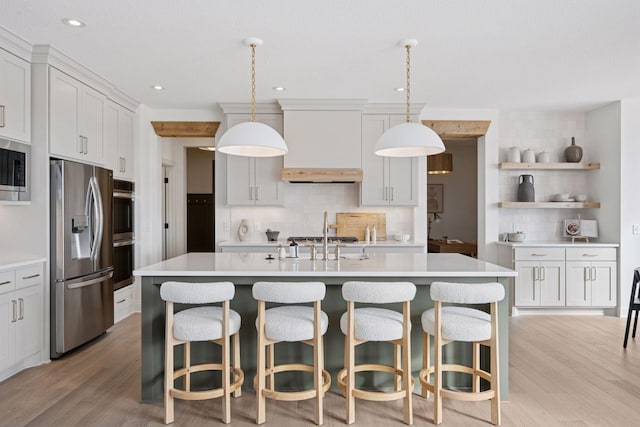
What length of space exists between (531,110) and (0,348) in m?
5.99

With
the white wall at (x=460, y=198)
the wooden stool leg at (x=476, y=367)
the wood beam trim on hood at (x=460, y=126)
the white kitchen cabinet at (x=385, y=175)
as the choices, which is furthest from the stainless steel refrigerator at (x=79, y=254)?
the white wall at (x=460, y=198)

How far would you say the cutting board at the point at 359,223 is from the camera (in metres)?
5.55

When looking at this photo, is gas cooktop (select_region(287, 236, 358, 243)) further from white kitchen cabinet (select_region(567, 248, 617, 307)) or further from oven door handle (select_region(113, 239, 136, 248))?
white kitchen cabinet (select_region(567, 248, 617, 307))

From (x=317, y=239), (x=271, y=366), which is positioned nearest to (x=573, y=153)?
(x=317, y=239)

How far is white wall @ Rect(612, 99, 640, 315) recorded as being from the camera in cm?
499

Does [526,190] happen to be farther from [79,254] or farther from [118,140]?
[79,254]

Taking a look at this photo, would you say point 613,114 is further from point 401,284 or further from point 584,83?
point 401,284

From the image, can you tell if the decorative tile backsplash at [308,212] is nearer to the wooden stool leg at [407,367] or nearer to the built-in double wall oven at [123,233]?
the built-in double wall oven at [123,233]

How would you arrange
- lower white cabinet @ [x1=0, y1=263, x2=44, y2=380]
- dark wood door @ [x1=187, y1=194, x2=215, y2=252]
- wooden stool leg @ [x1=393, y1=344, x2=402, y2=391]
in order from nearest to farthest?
1. wooden stool leg @ [x1=393, y1=344, x2=402, y2=391]
2. lower white cabinet @ [x1=0, y1=263, x2=44, y2=380]
3. dark wood door @ [x1=187, y1=194, x2=215, y2=252]

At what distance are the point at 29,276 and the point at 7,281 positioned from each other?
0.24 m

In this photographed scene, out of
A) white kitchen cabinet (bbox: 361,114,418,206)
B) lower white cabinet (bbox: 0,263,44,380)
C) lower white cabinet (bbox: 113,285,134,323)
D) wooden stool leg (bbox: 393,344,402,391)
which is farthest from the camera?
white kitchen cabinet (bbox: 361,114,418,206)

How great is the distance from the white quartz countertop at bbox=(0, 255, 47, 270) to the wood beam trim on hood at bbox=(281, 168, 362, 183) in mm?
2576

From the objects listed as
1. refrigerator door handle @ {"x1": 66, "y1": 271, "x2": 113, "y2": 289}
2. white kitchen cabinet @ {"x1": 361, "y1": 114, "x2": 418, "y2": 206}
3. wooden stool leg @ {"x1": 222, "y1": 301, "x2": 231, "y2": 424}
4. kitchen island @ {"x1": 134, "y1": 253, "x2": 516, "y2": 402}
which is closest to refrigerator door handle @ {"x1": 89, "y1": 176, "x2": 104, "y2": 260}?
refrigerator door handle @ {"x1": 66, "y1": 271, "x2": 113, "y2": 289}

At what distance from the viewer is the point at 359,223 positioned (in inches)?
219
